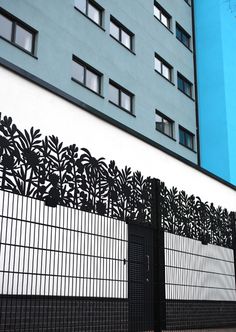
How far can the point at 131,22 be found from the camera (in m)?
17.7

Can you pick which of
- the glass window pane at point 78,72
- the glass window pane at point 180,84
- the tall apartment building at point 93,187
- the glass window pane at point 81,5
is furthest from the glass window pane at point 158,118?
the glass window pane at point 81,5

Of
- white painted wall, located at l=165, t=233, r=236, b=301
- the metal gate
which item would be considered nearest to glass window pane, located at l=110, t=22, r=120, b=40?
white painted wall, located at l=165, t=233, r=236, b=301

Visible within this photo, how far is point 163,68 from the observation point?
1953cm

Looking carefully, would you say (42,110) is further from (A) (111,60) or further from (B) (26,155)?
(A) (111,60)

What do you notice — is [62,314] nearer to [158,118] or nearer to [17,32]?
[17,32]

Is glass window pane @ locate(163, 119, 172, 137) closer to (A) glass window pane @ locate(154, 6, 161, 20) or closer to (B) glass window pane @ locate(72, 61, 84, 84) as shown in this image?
(A) glass window pane @ locate(154, 6, 161, 20)

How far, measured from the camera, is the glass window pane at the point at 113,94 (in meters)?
15.7

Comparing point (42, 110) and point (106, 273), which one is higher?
point (42, 110)

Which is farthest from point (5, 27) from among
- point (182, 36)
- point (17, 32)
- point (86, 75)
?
point (182, 36)

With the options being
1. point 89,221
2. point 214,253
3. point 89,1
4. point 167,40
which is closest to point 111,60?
point 89,1

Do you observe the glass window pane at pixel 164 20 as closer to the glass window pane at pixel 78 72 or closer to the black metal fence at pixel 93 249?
the glass window pane at pixel 78 72

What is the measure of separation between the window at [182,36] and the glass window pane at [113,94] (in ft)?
21.9

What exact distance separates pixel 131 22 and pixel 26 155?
46.7ft

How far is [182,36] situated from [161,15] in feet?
6.48
